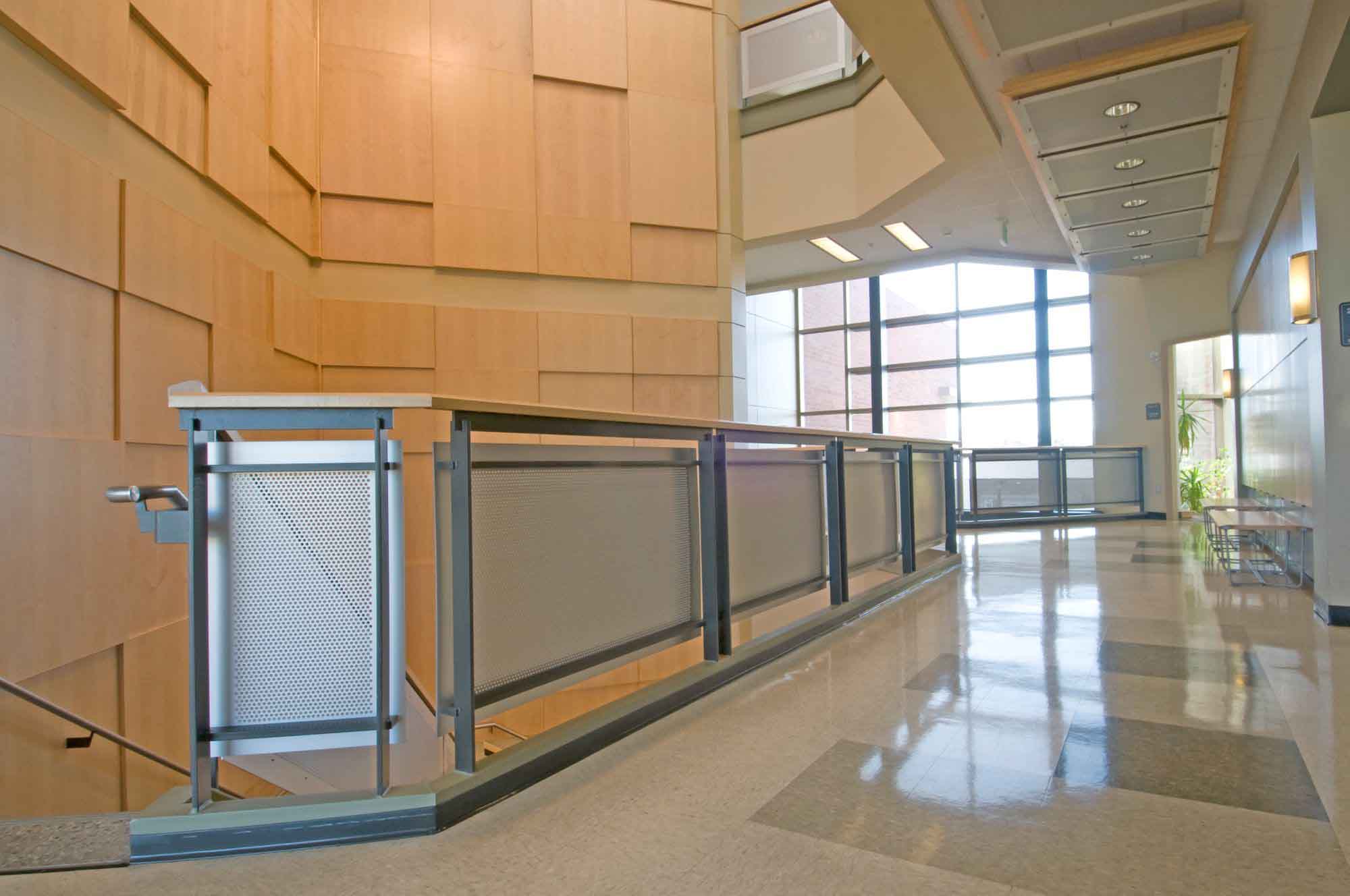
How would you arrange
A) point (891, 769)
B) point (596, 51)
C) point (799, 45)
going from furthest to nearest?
1. point (799, 45)
2. point (596, 51)
3. point (891, 769)

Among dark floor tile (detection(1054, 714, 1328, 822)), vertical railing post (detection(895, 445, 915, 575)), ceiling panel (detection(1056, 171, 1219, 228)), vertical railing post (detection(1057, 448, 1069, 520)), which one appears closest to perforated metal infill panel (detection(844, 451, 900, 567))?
vertical railing post (detection(895, 445, 915, 575))

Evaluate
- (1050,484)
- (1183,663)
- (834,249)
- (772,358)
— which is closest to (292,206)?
(1183,663)

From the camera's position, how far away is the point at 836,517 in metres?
4.86

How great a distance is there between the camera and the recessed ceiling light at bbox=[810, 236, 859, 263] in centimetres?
1197

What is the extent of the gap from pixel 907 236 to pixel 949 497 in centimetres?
539

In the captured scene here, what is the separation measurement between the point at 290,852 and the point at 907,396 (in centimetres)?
1637

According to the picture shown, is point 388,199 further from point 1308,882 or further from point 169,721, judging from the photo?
point 1308,882

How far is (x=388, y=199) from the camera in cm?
777

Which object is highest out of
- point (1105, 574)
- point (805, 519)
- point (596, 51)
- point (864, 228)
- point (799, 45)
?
point (799, 45)

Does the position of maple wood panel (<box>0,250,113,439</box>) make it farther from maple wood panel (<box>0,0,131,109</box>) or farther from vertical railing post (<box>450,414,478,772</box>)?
vertical railing post (<box>450,414,478,772</box>)

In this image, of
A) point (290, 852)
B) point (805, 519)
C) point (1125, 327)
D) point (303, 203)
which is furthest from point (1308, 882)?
point (1125, 327)

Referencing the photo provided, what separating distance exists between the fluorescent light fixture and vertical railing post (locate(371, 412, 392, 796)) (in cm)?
983

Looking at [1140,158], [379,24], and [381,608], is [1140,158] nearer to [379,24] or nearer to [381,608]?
[379,24]

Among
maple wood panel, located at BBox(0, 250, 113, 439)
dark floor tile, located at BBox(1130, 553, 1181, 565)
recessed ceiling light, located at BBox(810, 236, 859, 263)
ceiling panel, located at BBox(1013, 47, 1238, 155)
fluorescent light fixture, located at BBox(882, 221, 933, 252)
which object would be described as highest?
recessed ceiling light, located at BBox(810, 236, 859, 263)
